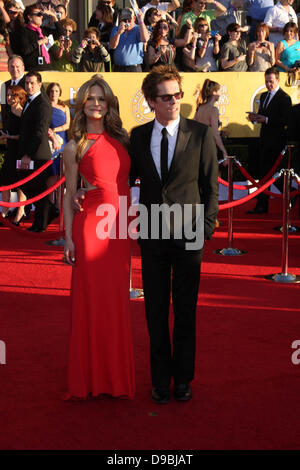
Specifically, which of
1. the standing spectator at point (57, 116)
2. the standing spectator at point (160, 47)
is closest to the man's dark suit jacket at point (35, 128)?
the standing spectator at point (57, 116)

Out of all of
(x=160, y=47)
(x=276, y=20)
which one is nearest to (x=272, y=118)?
(x=160, y=47)

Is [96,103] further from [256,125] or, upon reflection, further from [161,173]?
[256,125]

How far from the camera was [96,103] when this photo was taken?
13.8 feet

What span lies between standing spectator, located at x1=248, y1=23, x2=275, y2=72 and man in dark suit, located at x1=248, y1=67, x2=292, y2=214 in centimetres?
235

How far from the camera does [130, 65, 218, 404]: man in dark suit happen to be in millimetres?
4066

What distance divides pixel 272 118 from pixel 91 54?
326cm

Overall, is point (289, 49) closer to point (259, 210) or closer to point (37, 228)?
point (259, 210)

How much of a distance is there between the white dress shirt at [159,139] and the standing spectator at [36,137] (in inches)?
208

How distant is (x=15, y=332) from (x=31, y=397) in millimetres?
1290

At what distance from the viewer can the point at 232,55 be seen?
1288cm


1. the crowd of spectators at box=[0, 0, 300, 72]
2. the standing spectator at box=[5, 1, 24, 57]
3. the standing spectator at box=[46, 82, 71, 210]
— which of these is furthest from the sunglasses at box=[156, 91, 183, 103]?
the standing spectator at box=[5, 1, 24, 57]

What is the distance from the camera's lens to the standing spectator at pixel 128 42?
12023 mm

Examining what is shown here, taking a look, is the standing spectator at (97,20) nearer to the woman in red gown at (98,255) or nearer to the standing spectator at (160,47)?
the standing spectator at (160,47)
